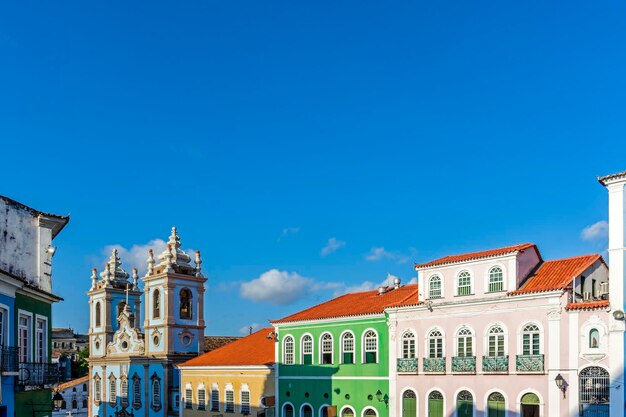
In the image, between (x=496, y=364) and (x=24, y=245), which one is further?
(x=496, y=364)

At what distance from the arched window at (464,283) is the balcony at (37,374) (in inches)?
612

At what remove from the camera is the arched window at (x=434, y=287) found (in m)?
28.8

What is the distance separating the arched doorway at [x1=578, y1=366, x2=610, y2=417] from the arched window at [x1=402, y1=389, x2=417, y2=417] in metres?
7.40

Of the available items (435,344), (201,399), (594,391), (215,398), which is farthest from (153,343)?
(594,391)

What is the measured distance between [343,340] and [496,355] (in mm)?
8277

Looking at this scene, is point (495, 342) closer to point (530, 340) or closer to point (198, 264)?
point (530, 340)

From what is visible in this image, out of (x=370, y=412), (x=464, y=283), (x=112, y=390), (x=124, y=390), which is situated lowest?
(x=112, y=390)

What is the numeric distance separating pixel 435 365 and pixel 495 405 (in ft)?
9.97

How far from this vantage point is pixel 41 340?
21.4 m

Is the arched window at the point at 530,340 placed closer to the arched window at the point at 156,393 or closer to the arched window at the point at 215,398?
the arched window at the point at 215,398

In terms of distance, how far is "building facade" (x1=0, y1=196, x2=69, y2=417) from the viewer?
17.4 meters

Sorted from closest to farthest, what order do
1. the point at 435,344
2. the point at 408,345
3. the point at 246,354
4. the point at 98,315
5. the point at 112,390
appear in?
the point at 435,344 → the point at 408,345 → the point at 246,354 → the point at 112,390 → the point at 98,315

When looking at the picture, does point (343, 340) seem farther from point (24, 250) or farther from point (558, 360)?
point (24, 250)

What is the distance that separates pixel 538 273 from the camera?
88.2ft
